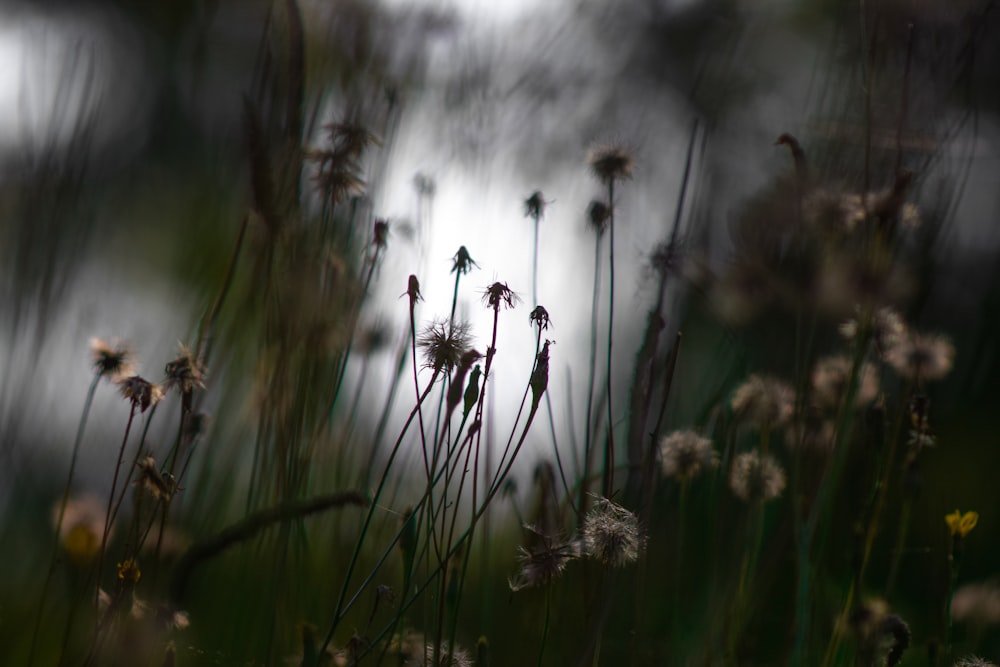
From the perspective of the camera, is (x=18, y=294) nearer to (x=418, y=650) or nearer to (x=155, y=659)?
(x=155, y=659)

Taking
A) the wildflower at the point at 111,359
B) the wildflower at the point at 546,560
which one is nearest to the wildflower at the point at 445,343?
the wildflower at the point at 546,560

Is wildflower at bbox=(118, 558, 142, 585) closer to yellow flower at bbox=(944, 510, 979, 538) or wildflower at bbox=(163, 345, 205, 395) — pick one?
wildflower at bbox=(163, 345, 205, 395)

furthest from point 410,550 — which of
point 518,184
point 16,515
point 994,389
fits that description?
point 994,389

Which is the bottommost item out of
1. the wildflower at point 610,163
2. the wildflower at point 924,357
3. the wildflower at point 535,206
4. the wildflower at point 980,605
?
the wildflower at point 980,605

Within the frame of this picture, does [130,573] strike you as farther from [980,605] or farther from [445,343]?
[980,605]

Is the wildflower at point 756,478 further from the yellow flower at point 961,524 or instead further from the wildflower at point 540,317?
the wildflower at point 540,317
